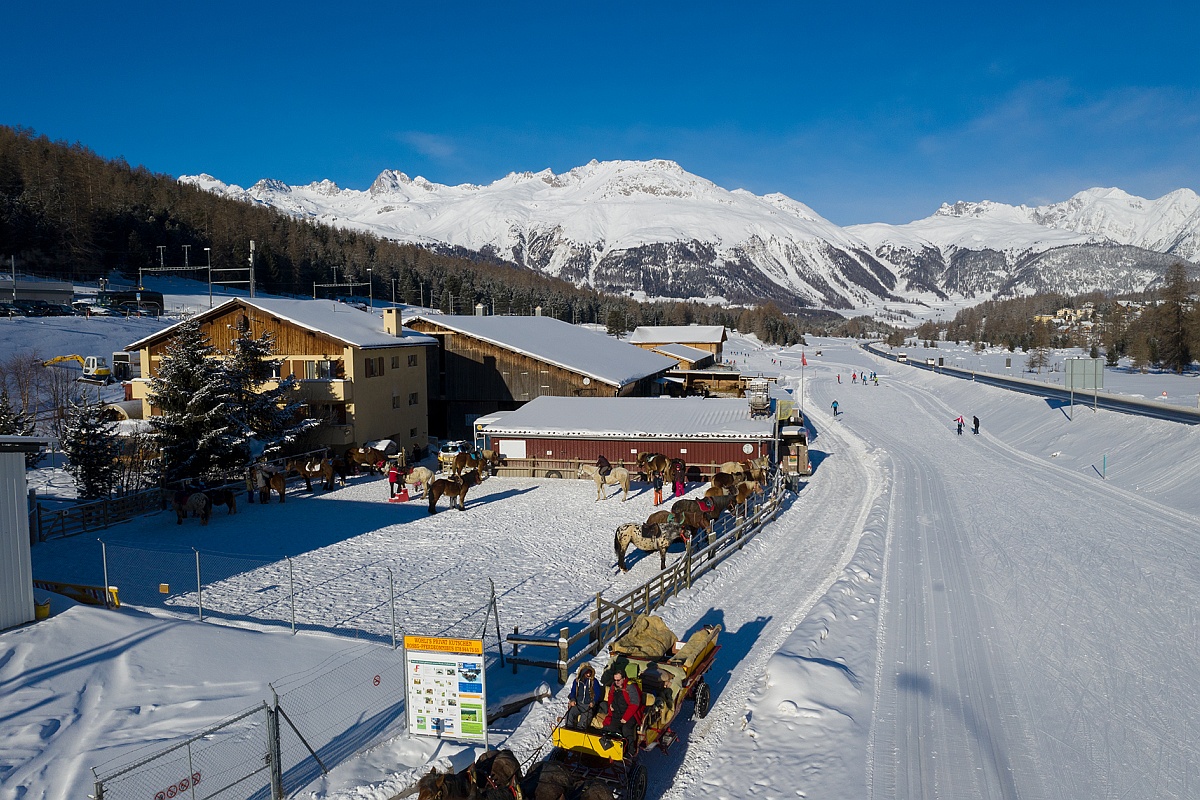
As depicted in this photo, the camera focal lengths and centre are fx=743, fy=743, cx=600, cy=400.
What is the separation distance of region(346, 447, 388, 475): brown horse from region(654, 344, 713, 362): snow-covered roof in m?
44.1

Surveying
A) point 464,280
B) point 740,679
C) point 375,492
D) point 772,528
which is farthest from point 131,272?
point 740,679

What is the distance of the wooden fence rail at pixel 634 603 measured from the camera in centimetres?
1307

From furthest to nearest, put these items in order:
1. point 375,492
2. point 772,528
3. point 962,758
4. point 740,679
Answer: point 375,492
point 772,528
point 740,679
point 962,758

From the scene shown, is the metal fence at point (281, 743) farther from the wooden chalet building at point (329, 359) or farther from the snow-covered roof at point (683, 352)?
the snow-covered roof at point (683, 352)


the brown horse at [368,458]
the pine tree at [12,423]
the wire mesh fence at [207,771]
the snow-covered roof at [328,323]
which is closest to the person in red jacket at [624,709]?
the wire mesh fence at [207,771]

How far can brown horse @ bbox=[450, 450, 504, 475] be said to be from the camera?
31.6 metres

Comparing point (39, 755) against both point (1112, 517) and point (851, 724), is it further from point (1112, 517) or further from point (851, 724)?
point (1112, 517)

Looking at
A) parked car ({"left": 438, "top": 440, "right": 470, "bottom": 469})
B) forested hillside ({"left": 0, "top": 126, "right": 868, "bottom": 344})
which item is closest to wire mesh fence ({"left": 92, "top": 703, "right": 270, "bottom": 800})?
parked car ({"left": 438, "top": 440, "right": 470, "bottom": 469})

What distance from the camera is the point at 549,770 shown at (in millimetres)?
8477

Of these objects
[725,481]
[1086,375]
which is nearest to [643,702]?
[725,481]

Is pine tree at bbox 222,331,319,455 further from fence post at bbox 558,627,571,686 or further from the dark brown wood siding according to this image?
fence post at bbox 558,627,571,686

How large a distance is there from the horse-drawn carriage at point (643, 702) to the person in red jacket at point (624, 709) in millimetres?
72

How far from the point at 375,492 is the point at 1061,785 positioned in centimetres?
2475

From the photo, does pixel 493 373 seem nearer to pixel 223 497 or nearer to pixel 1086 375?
pixel 223 497
